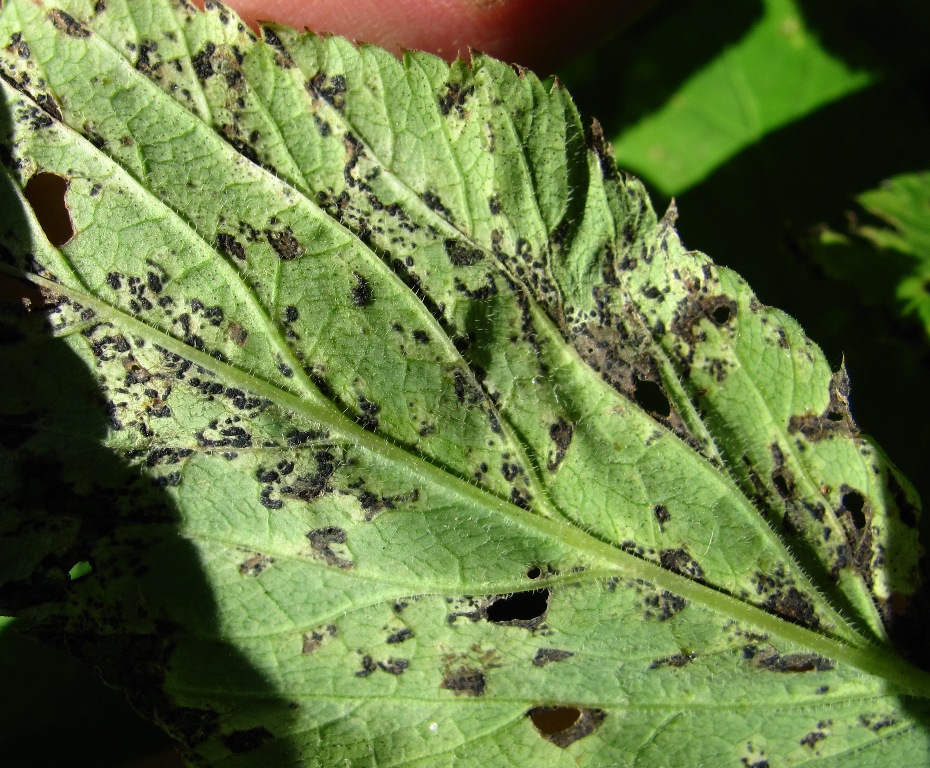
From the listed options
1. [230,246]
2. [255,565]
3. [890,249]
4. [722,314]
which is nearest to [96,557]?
[255,565]

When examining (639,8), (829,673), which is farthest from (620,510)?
(639,8)

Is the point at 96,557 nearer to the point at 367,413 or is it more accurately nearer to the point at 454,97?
the point at 367,413

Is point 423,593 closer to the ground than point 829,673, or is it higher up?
closer to the ground

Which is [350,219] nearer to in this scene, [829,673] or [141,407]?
[141,407]

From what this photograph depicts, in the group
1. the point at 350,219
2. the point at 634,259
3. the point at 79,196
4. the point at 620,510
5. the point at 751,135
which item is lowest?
the point at 79,196

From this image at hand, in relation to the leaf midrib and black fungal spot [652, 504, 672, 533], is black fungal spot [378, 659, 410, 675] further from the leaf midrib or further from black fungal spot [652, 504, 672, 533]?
black fungal spot [652, 504, 672, 533]

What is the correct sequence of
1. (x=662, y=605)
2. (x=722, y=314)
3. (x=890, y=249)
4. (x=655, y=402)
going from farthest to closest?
(x=890, y=249) → (x=655, y=402) → (x=722, y=314) → (x=662, y=605)

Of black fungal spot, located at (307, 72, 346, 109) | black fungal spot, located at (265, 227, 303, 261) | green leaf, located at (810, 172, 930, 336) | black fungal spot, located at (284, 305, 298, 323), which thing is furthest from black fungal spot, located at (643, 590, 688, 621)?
green leaf, located at (810, 172, 930, 336)
